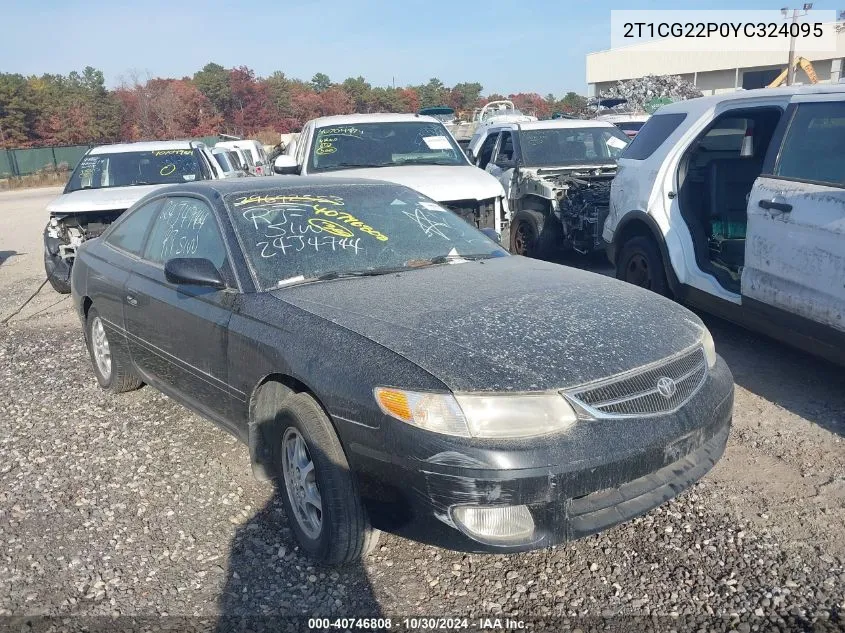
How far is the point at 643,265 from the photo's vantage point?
625cm

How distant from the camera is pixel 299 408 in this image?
304 centimetres

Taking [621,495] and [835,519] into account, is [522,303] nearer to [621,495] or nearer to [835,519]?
[621,495]

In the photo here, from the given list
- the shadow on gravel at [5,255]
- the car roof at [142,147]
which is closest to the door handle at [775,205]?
the car roof at [142,147]

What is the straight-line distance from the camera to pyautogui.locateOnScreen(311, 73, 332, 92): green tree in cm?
Result: 6975

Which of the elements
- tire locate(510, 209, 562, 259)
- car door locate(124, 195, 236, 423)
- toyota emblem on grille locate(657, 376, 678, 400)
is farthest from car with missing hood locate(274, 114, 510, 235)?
toyota emblem on grille locate(657, 376, 678, 400)

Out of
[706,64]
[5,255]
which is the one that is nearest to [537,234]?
[5,255]

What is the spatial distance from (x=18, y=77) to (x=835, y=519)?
199 ft

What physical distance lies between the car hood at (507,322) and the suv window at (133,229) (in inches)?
65.8

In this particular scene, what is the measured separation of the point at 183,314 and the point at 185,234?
569 mm

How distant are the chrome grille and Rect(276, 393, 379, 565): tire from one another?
0.95 meters

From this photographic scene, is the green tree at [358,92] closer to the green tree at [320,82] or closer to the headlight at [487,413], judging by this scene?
the green tree at [320,82]

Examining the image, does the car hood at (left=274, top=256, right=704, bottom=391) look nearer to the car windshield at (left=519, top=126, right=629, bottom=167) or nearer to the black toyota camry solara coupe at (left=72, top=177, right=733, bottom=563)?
the black toyota camry solara coupe at (left=72, top=177, right=733, bottom=563)

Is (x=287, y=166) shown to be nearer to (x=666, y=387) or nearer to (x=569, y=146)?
(x=569, y=146)

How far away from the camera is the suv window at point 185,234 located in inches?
153
